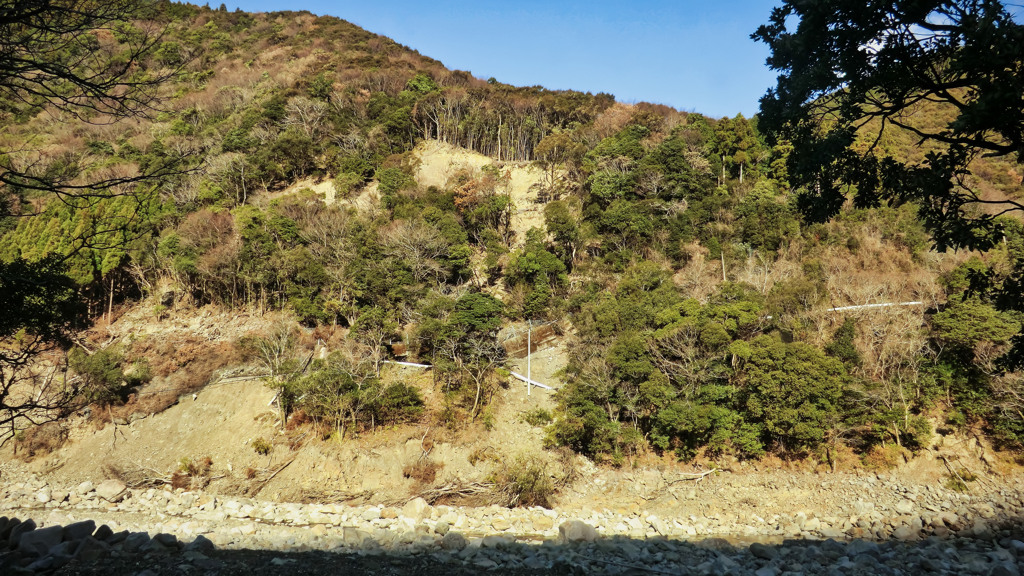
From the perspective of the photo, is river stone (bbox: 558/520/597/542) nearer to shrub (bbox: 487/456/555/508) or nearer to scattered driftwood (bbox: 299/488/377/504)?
shrub (bbox: 487/456/555/508)

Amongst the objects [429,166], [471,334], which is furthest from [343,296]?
[429,166]

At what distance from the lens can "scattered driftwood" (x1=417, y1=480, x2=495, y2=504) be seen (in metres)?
16.5

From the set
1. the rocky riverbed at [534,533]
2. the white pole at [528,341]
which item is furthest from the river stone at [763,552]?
the white pole at [528,341]

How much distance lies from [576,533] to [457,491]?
644 centimetres

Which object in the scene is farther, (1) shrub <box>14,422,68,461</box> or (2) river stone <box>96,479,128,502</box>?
(1) shrub <box>14,422,68,461</box>

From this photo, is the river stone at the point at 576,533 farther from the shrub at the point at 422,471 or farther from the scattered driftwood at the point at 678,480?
the shrub at the point at 422,471

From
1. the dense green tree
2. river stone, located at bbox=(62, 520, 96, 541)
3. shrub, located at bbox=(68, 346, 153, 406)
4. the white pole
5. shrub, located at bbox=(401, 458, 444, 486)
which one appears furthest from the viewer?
the white pole

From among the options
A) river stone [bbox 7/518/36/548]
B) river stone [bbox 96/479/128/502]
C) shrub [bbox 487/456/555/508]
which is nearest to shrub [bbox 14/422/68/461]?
river stone [bbox 96/479/128/502]

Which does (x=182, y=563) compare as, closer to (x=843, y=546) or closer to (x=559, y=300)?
(x=843, y=546)

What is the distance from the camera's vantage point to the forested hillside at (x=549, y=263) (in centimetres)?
1616

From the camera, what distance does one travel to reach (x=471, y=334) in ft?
70.6

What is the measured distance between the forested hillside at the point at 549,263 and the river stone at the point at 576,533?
6.07m

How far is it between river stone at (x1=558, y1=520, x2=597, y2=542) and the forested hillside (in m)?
6.07

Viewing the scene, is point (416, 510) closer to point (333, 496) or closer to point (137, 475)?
point (333, 496)
